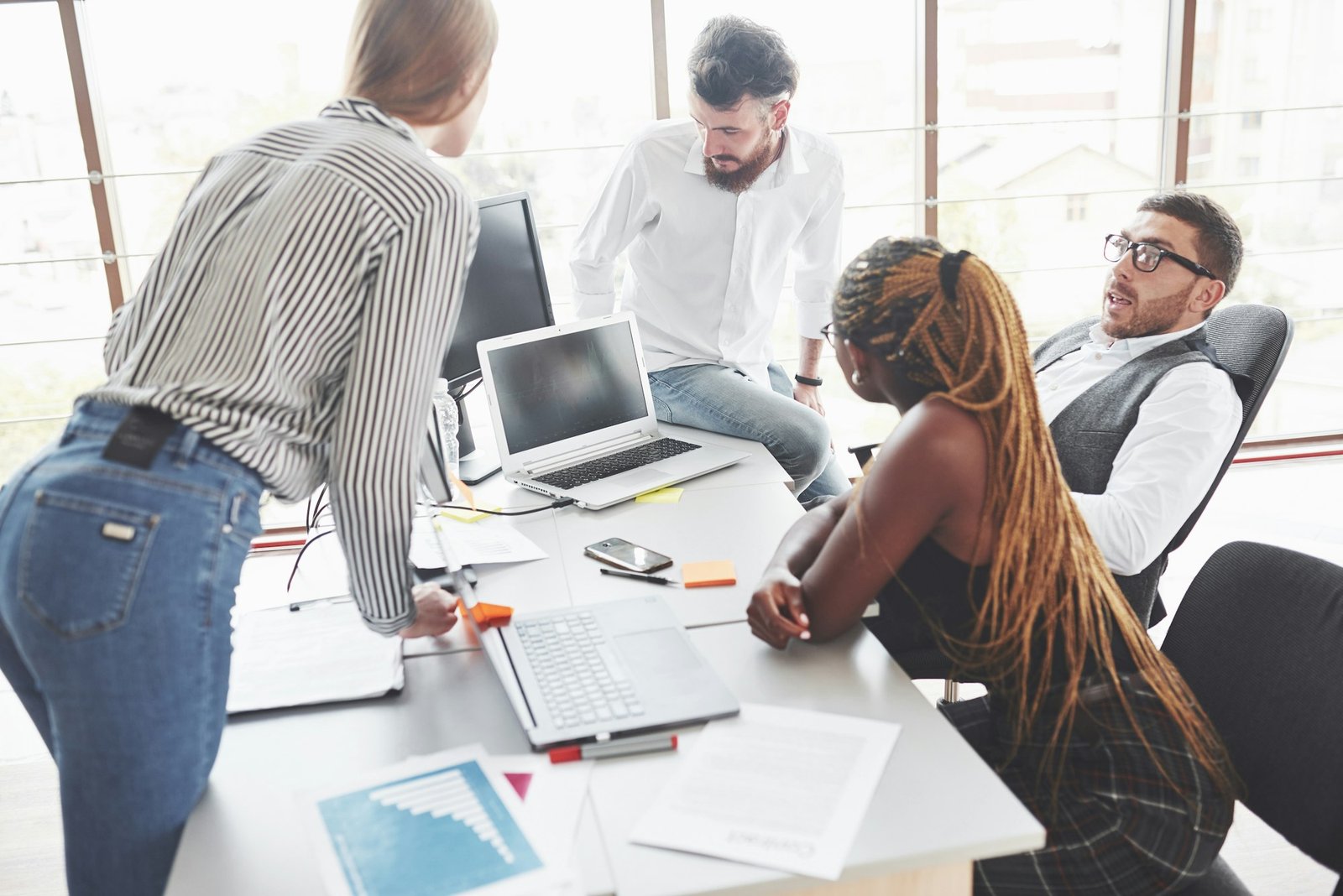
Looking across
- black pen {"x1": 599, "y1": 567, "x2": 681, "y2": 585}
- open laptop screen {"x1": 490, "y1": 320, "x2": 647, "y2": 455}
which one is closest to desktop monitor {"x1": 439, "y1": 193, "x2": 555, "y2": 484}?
open laptop screen {"x1": 490, "y1": 320, "x2": 647, "y2": 455}

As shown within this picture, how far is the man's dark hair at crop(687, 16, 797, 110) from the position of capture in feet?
7.86

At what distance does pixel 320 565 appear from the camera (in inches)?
69.1

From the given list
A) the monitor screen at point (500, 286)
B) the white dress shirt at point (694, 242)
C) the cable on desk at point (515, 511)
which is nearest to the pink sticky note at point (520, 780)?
the cable on desk at point (515, 511)

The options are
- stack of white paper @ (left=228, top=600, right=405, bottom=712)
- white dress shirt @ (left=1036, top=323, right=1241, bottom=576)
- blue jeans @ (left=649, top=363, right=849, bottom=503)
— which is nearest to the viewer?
stack of white paper @ (left=228, top=600, right=405, bottom=712)

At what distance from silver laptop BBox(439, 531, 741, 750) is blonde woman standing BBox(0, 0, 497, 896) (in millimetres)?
201

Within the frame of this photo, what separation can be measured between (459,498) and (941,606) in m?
1.00

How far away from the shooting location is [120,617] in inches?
39.6

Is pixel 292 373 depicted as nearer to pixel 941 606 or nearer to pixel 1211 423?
pixel 941 606

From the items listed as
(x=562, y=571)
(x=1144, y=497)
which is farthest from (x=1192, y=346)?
(x=562, y=571)

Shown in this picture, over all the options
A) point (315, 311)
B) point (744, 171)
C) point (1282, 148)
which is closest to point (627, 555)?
point (315, 311)

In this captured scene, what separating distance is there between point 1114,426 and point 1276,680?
68cm

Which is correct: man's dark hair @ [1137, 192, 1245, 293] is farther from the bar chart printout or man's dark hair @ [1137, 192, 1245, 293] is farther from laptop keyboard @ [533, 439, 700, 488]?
the bar chart printout

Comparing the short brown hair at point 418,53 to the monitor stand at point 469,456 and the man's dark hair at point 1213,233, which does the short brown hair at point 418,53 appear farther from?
the man's dark hair at point 1213,233

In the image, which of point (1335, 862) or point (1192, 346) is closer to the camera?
point (1335, 862)
